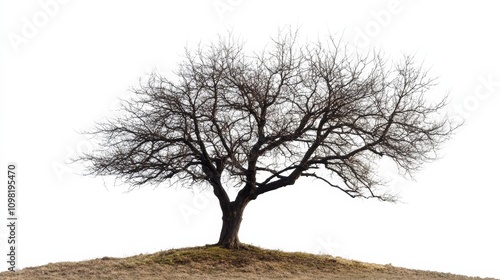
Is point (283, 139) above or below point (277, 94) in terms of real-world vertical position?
below

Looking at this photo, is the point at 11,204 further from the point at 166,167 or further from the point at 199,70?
the point at 199,70

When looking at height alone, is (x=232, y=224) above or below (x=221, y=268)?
above

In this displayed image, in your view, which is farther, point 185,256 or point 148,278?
point 185,256

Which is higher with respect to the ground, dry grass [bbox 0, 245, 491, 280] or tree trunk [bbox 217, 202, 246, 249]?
tree trunk [bbox 217, 202, 246, 249]

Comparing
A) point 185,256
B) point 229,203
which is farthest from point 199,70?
point 185,256

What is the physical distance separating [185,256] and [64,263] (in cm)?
403

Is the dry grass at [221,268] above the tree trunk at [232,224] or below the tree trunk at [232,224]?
below

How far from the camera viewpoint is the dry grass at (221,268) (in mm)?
17984

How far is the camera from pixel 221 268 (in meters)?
18.8

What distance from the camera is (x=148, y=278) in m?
17.3

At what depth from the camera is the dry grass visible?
18.0 metres

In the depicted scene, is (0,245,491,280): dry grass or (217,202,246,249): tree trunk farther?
(217,202,246,249): tree trunk

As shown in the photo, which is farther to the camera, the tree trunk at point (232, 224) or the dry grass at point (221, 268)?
the tree trunk at point (232, 224)

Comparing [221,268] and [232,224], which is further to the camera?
[232,224]
